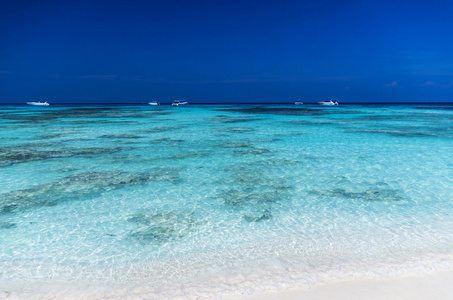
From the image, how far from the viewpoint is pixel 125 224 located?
20.4 feet

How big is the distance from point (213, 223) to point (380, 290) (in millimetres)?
3229

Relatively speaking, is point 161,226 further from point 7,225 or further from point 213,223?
point 7,225

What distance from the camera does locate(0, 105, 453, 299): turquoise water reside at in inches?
172

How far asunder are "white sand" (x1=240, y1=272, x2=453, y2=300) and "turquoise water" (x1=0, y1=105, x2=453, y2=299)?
0.49 ft

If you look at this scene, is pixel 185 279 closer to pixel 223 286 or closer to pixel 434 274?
pixel 223 286

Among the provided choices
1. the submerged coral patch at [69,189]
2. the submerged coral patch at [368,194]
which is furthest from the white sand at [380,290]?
the submerged coral patch at [69,189]

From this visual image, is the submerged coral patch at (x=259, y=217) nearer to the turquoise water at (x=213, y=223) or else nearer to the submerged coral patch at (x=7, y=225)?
Answer: the turquoise water at (x=213, y=223)

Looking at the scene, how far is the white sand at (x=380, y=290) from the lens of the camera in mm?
3838

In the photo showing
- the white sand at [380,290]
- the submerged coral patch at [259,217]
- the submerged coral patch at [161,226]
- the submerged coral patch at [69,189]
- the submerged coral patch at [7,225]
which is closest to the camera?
the white sand at [380,290]

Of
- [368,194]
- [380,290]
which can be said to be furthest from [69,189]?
[368,194]

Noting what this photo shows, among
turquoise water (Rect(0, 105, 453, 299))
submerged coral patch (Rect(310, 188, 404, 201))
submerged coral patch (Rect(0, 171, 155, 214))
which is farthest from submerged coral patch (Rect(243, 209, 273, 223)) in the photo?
submerged coral patch (Rect(0, 171, 155, 214))

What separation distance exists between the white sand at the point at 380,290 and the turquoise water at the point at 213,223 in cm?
15

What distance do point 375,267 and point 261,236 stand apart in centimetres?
191

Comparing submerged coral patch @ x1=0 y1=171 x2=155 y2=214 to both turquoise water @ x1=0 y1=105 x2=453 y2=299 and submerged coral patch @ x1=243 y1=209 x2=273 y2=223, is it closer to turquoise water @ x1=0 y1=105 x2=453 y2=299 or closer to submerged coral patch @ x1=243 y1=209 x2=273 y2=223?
turquoise water @ x1=0 y1=105 x2=453 y2=299
